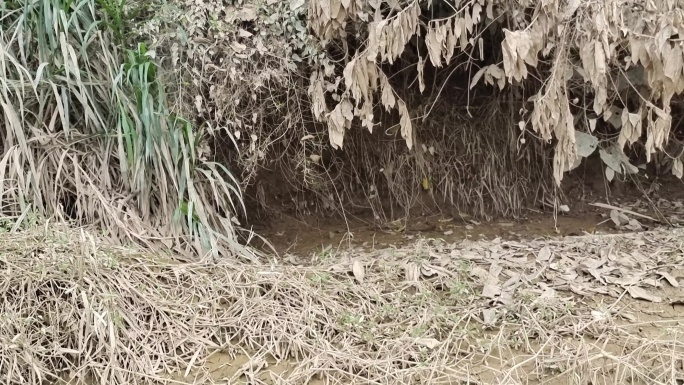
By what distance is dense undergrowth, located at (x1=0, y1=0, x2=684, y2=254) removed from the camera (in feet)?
7.88

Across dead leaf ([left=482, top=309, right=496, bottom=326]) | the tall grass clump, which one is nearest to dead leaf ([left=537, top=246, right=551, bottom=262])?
dead leaf ([left=482, top=309, right=496, bottom=326])

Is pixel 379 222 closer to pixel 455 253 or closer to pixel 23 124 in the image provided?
pixel 455 253

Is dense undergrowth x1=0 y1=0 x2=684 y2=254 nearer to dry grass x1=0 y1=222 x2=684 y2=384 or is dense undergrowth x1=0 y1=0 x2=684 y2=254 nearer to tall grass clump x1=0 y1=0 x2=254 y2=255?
tall grass clump x1=0 y1=0 x2=254 y2=255

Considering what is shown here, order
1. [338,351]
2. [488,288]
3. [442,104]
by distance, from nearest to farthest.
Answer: [338,351] → [488,288] → [442,104]

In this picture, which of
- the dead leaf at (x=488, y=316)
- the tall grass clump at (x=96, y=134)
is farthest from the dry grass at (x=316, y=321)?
the tall grass clump at (x=96, y=134)

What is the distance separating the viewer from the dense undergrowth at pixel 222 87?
2.40 m

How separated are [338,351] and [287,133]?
4.49 ft

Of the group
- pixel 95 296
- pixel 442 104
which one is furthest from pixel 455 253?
pixel 95 296

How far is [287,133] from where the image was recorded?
3.21 metres

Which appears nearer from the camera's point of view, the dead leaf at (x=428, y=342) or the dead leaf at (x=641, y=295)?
the dead leaf at (x=428, y=342)

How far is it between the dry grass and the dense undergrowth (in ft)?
1.06

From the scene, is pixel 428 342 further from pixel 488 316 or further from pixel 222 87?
pixel 222 87

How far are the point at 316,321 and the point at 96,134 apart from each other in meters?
1.34

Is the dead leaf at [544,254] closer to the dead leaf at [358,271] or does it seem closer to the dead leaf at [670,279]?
the dead leaf at [670,279]
